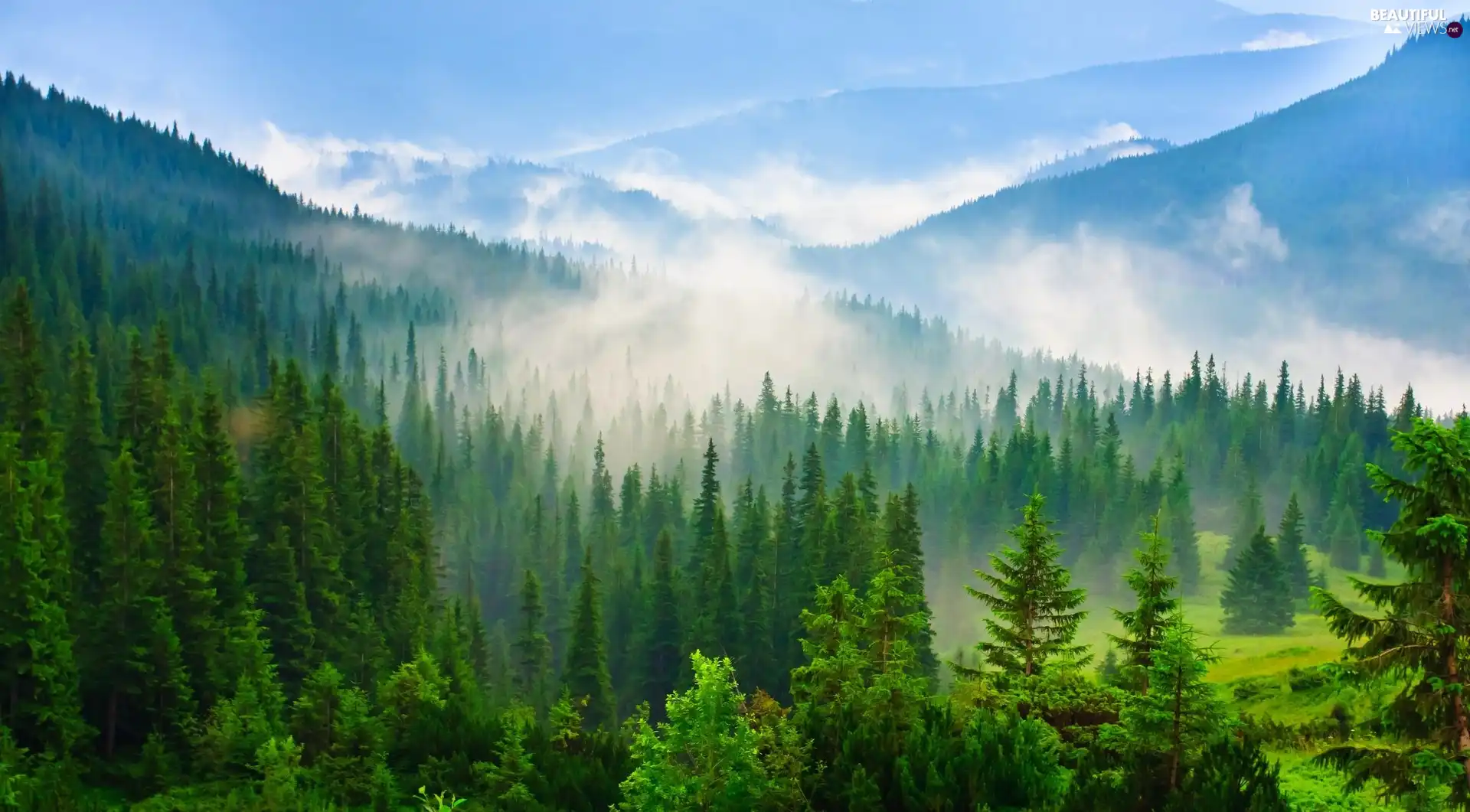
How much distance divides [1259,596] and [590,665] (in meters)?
89.4

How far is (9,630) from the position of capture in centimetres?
4503

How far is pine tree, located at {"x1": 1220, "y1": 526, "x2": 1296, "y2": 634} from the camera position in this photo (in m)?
129

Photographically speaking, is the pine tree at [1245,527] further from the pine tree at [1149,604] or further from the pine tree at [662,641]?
the pine tree at [1149,604]

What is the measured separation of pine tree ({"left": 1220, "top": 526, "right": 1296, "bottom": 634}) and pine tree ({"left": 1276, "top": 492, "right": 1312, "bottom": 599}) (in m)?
7.74

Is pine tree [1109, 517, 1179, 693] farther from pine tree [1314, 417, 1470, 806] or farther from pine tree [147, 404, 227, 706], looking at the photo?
pine tree [147, 404, 227, 706]

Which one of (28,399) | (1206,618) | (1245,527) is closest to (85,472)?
(28,399)

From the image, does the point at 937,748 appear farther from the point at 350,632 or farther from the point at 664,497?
the point at 664,497

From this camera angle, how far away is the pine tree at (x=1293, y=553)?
14175cm

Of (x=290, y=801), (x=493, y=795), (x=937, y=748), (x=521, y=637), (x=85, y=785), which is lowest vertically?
(x=521, y=637)

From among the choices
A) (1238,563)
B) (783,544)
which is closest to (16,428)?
(783,544)

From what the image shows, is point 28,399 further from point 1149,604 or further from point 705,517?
point 705,517

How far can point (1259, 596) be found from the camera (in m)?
131

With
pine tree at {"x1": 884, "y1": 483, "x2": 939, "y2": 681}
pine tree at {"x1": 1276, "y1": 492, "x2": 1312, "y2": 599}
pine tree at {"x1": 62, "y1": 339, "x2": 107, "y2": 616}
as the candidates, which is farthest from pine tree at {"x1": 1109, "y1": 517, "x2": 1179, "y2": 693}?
pine tree at {"x1": 1276, "y1": 492, "x2": 1312, "y2": 599}

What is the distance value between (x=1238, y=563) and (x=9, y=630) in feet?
425
